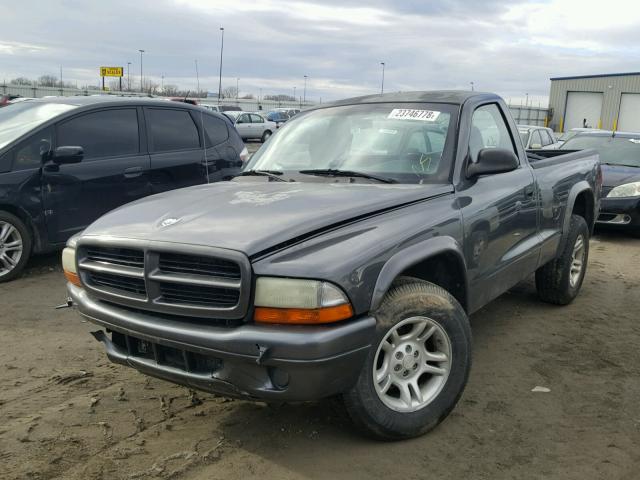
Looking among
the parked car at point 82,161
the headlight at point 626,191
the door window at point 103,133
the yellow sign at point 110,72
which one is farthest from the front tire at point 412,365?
the yellow sign at point 110,72

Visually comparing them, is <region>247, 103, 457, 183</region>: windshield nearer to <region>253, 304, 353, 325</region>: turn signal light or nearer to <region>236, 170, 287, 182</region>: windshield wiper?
<region>236, 170, 287, 182</region>: windshield wiper

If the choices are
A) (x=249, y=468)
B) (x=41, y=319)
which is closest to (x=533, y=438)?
(x=249, y=468)

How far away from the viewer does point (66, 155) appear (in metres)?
5.98

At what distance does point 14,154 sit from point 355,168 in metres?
3.86

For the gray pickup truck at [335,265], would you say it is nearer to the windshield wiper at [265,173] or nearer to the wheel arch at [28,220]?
the windshield wiper at [265,173]

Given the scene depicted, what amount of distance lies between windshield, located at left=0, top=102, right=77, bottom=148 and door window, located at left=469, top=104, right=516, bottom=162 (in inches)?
174

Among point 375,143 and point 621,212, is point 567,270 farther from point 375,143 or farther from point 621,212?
point 621,212

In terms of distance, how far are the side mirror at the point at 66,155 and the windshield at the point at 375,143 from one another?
2520 mm

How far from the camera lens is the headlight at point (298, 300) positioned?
2533 millimetres

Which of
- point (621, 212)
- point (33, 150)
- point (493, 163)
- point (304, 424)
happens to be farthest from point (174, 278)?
point (621, 212)

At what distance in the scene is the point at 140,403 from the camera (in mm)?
3506

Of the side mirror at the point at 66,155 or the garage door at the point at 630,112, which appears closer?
the side mirror at the point at 66,155

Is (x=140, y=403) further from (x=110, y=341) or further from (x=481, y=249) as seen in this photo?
(x=481, y=249)

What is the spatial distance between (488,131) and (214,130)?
170 inches
